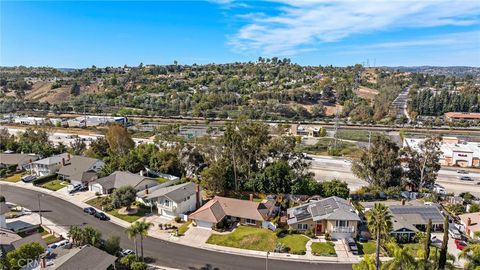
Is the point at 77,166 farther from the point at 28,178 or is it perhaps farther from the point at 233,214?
the point at 233,214

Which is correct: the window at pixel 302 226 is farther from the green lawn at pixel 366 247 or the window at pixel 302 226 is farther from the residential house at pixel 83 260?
the residential house at pixel 83 260

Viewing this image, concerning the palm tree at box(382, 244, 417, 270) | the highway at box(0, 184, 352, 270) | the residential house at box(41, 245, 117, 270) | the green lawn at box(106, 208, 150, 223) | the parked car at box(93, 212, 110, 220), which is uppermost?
the palm tree at box(382, 244, 417, 270)

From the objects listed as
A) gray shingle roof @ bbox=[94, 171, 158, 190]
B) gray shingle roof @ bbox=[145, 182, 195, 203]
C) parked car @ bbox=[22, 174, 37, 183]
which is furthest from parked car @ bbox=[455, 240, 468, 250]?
parked car @ bbox=[22, 174, 37, 183]

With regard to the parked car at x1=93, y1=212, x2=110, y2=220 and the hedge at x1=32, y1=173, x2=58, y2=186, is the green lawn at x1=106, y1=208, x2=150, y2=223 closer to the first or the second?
the parked car at x1=93, y1=212, x2=110, y2=220

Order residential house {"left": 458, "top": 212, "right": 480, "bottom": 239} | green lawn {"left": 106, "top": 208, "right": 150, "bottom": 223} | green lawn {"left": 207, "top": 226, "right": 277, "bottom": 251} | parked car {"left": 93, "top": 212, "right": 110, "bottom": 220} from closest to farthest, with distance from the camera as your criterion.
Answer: green lawn {"left": 207, "top": 226, "right": 277, "bottom": 251}, residential house {"left": 458, "top": 212, "right": 480, "bottom": 239}, parked car {"left": 93, "top": 212, "right": 110, "bottom": 220}, green lawn {"left": 106, "top": 208, "right": 150, "bottom": 223}

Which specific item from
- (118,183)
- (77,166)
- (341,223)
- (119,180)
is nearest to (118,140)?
(77,166)

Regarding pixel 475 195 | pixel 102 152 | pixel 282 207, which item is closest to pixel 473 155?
pixel 475 195

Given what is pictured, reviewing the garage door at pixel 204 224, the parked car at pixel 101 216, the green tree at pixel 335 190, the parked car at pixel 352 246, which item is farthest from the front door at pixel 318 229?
the parked car at pixel 101 216
